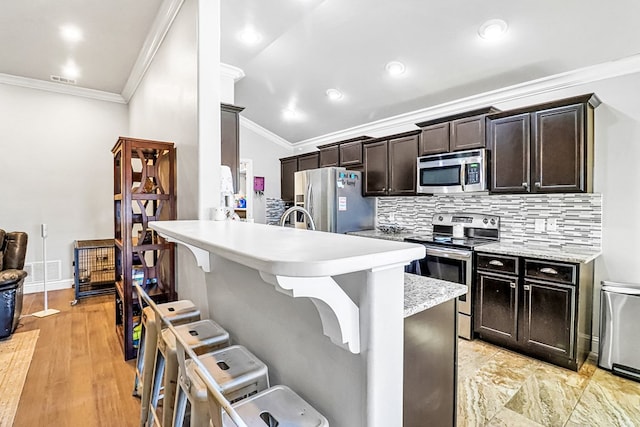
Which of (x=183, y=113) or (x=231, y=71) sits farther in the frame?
(x=231, y=71)

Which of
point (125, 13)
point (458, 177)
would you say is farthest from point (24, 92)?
point (458, 177)

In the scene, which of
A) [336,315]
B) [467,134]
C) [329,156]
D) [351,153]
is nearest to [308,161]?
[329,156]

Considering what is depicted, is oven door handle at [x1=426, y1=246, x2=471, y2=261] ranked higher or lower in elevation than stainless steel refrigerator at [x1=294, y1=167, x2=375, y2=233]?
lower

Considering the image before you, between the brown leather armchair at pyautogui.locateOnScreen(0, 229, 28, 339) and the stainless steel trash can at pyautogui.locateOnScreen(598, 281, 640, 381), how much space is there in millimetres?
5308

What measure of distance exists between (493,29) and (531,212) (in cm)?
179

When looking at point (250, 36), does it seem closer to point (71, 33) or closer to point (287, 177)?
point (71, 33)

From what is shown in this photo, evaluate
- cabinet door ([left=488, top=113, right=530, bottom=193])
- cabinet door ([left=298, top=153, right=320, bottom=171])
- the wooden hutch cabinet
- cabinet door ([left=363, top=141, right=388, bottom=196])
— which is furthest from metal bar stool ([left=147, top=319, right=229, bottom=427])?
cabinet door ([left=298, top=153, right=320, bottom=171])

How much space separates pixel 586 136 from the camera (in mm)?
2721

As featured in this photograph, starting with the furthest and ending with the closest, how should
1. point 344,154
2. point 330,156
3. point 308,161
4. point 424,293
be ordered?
point 308,161 → point 330,156 → point 344,154 → point 424,293

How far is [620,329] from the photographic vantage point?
2584 mm

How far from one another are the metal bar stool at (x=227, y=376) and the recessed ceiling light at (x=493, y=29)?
3.06 meters

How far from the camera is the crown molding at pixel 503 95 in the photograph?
278 centimetres

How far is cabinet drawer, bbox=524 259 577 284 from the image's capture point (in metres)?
2.59

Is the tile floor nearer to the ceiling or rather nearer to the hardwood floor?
the hardwood floor
